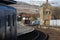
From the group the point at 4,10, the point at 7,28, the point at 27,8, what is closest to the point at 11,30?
the point at 7,28

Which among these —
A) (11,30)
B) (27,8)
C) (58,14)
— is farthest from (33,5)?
(11,30)

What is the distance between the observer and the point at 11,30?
10.0 ft

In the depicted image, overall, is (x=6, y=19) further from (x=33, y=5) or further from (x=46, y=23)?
(x=33, y=5)

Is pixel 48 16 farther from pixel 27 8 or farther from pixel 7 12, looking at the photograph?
pixel 7 12

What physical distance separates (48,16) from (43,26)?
56 cm

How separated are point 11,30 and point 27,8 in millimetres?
6244

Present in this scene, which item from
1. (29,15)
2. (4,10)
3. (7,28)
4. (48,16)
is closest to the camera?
(4,10)

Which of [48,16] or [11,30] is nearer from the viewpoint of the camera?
[11,30]

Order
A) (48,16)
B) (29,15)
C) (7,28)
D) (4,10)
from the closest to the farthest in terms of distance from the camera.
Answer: (4,10) < (7,28) < (48,16) < (29,15)

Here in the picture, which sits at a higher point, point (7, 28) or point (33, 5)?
point (33, 5)

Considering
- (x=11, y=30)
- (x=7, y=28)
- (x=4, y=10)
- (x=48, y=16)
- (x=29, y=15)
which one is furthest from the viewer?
(x=29, y=15)

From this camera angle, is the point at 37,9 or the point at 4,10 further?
the point at 37,9

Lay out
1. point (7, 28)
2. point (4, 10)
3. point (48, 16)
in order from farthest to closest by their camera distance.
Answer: point (48, 16), point (7, 28), point (4, 10)

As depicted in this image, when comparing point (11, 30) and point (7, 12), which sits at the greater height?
point (7, 12)
